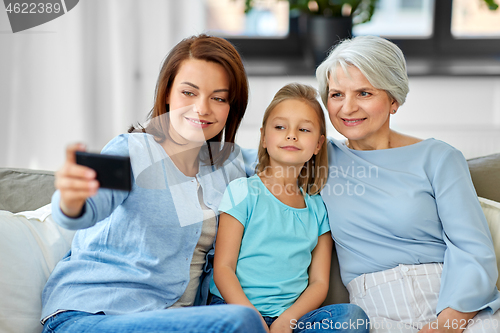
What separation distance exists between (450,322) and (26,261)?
3.22 ft

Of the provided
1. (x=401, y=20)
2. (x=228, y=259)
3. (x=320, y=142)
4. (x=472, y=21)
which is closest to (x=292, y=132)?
(x=320, y=142)

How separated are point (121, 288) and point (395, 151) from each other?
77 centimetres

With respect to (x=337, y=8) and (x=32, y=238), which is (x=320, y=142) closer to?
(x=32, y=238)

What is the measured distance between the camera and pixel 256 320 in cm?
84

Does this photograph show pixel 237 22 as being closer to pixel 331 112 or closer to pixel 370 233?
pixel 331 112

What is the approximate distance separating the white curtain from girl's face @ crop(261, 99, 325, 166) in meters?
0.92

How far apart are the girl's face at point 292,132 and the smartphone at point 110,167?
0.52 metres

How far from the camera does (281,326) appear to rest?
3.26ft

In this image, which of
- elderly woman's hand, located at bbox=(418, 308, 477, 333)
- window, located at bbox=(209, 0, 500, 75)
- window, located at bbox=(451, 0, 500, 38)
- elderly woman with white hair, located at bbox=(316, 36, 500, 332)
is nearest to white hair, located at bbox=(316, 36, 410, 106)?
elderly woman with white hair, located at bbox=(316, 36, 500, 332)

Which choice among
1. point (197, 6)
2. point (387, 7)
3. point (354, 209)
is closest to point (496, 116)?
point (387, 7)

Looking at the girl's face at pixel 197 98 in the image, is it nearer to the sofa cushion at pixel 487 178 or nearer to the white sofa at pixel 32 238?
the white sofa at pixel 32 238

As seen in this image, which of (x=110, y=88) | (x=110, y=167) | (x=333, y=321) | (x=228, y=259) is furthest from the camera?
(x=110, y=88)

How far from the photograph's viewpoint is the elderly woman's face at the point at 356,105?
113 cm

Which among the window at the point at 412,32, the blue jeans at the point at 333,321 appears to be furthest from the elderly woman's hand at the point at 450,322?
the window at the point at 412,32
